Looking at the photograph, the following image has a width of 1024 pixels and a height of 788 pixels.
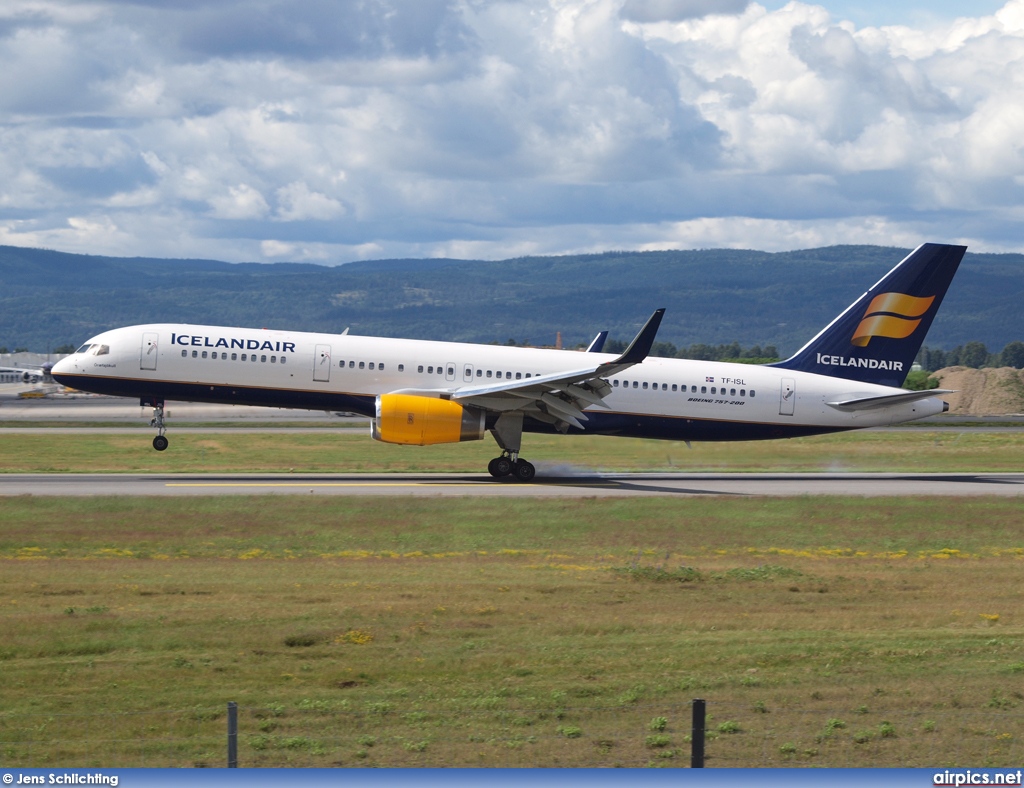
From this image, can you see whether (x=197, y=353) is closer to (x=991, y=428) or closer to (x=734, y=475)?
(x=734, y=475)

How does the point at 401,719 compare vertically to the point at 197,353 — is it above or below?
below

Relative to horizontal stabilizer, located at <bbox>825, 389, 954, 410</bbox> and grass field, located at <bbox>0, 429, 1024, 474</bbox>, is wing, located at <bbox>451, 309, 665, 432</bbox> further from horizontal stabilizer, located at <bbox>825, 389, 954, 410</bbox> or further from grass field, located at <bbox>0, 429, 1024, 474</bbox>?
horizontal stabilizer, located at <bbox>825, 389, 954, 410</bbox>

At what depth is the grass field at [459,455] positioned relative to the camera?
44156 millimetres

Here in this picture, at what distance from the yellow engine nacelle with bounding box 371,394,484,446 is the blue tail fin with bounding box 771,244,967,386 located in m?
13.1

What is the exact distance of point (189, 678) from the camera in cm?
1502

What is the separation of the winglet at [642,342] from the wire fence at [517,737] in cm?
2069

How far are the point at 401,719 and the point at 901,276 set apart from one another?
3418 cm

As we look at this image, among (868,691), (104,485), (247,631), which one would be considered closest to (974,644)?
(868,691)

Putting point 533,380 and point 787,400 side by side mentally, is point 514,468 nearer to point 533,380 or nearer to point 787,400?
point 533,380

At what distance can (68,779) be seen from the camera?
824 centimetres

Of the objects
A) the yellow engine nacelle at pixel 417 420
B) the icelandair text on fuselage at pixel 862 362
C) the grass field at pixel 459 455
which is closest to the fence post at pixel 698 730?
the yellow engine nacelle at pixel 417 420

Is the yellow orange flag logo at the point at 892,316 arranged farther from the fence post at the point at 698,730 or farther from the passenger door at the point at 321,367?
the fence post at the point at 698,730

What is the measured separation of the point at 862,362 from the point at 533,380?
531 inches

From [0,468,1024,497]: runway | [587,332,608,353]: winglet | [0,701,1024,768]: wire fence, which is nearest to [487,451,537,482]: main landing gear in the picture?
[0,468,1024,497]: runway
